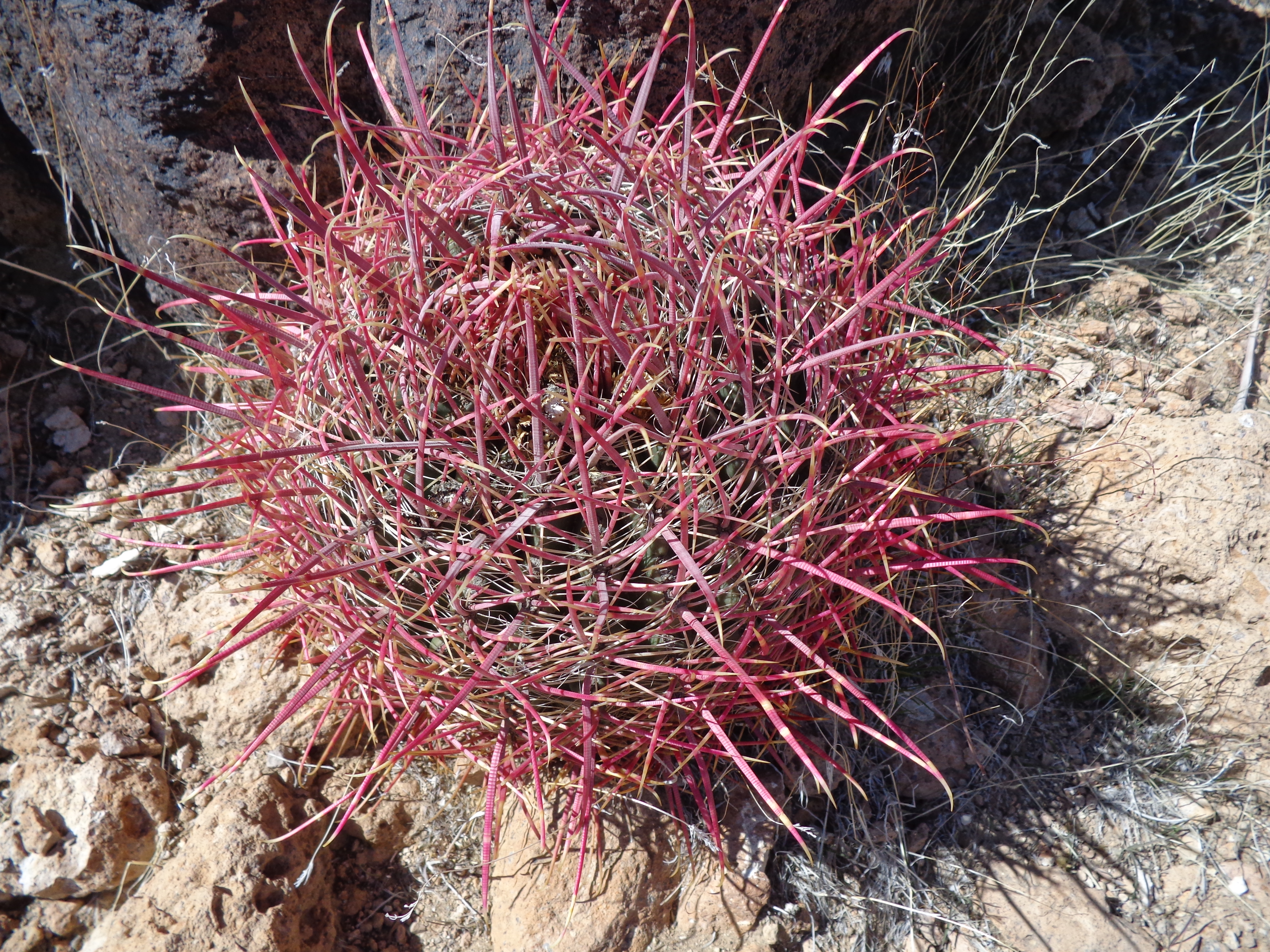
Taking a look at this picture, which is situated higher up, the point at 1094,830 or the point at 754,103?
the point at 754,103

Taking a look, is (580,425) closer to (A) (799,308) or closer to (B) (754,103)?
(A) (799,308)

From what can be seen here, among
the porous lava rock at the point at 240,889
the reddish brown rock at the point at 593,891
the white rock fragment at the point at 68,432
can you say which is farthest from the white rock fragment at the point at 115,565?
the reddish brown rock at the point at 593,891

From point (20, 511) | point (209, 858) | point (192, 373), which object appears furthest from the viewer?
point (192, 373)

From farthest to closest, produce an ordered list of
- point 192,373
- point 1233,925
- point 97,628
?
1. point 192,373
2. point 97,628
3. point 1233,925

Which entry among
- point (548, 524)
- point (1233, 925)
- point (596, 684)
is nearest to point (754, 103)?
point (548, 524)

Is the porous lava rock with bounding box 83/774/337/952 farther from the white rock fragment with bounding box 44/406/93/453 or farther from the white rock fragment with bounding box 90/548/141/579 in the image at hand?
the white rock fragment with bounding box 44/406/93/453

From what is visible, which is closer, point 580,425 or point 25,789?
point 580,425
